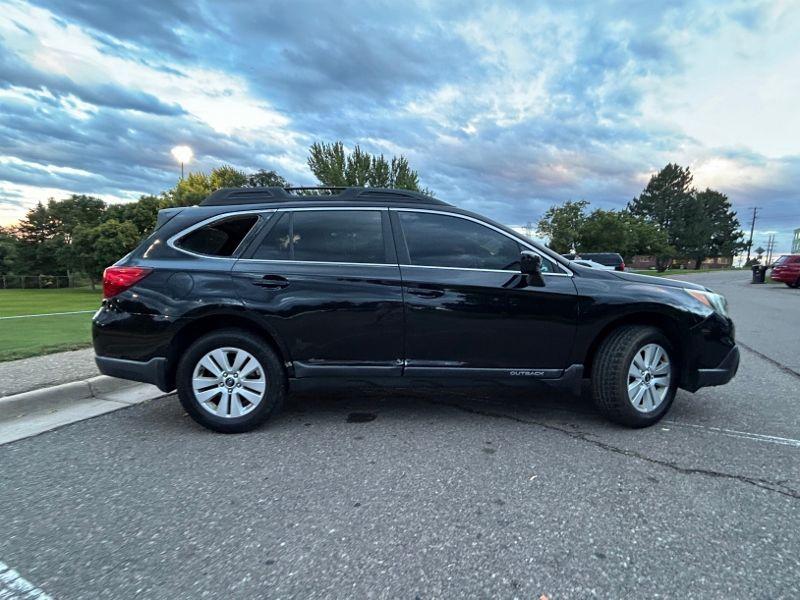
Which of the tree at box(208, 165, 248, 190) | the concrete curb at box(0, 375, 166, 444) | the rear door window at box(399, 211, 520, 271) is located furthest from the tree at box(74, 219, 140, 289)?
the rear door window at box(399, 211, 520, 271)

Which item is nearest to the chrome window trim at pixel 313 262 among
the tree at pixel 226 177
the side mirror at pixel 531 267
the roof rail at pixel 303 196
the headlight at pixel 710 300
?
the roof rail at pixel 303 196

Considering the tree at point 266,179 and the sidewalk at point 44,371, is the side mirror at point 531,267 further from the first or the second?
the tree at point 266,179

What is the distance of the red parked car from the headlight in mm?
26765

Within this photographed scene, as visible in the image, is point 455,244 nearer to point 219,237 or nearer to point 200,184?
point 219,237

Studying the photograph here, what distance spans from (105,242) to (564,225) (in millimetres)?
46047

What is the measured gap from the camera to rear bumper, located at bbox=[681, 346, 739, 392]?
386cm

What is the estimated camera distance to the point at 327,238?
382cm

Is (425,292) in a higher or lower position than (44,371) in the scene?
higher

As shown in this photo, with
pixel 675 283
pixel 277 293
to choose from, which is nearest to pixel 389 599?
pixel 277 293

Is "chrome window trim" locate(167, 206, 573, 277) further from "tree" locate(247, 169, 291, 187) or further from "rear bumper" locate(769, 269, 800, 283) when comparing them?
"tree" locate(247, 169, 291, 187)

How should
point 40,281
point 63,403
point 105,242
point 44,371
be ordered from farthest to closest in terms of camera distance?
1. point 40,281
2. point 105,242
3. point 44,371
4. point 63,403

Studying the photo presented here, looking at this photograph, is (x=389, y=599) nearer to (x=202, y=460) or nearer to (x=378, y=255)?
(x=202, y=460)

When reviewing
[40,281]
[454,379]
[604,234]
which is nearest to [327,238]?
[454,379]

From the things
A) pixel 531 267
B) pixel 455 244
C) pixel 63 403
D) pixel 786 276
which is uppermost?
pixel 455 244
